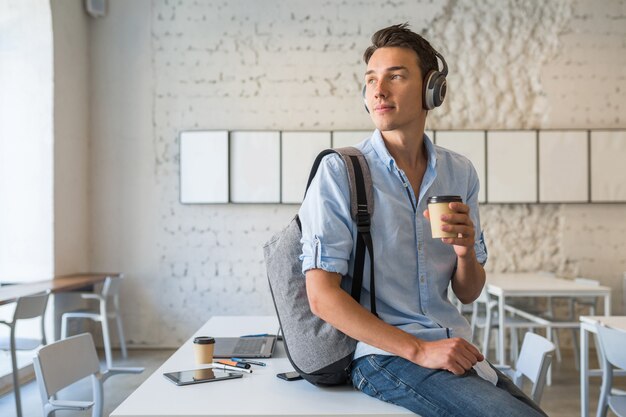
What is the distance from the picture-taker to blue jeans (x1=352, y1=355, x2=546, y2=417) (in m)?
1.26

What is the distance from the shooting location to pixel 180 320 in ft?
19.2

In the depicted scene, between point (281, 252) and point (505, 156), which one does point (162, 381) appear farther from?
point (505, 156)

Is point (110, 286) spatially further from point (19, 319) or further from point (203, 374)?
point (203, 374)

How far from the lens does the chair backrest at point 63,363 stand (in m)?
Answer: 1.89

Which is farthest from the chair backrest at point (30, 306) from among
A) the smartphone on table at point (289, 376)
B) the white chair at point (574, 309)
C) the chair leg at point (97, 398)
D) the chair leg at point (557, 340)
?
the chair leg at point (557, 340)

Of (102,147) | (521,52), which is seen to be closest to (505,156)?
(521,52)

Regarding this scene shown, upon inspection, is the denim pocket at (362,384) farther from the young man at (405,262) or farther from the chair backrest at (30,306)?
the chair backrest at (30,306)

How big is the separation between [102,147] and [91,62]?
0.80 metres

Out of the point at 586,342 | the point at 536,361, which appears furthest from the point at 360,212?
the point at 586,342

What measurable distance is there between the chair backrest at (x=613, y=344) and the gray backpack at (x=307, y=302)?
1.39m

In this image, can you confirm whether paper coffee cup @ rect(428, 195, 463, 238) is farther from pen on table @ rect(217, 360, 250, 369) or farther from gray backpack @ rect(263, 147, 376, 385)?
pen on table @ rect(217, 360, 250, 369)

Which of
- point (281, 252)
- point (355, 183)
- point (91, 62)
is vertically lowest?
point (281, 252)

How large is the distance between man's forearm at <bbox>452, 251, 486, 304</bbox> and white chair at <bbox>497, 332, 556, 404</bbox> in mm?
388

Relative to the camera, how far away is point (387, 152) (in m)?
1.58
